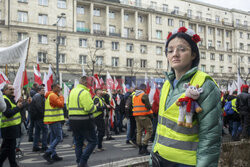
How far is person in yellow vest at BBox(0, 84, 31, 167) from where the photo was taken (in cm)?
540

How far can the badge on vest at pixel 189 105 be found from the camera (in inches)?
75.2

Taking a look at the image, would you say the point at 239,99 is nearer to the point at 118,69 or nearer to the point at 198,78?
the point at 198,78

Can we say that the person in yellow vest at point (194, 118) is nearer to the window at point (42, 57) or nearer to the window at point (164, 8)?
the window at point (42, 57)

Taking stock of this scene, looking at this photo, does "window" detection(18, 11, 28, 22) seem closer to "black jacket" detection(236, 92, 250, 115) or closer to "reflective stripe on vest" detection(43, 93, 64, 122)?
"reflective stripe on vest" detection(43, 93, 64, 122)

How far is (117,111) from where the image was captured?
40.2 feet

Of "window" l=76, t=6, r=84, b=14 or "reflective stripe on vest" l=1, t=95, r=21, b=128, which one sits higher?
"window" l=76, t=6, r=84, b=14

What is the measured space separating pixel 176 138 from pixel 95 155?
18.7ft

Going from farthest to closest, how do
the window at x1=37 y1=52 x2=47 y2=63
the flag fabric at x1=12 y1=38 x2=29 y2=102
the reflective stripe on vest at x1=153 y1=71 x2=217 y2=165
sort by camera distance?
1. the window at x1=37 y1=52 x2=47 y2=63
2. the flag fabric at x1=12 y1=38 x2=29 y2=102
3. the reflective stripe on vest at x1=153 y1=71 x2=217 y2=165

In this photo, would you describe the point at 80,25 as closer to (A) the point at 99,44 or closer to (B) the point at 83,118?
(A) the point at 99,44

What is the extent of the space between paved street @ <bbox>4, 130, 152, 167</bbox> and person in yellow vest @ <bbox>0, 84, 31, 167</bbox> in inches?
41.2

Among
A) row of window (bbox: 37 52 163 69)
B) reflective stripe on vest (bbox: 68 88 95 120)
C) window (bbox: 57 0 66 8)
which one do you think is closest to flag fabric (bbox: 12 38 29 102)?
reflective stripe on vest (bbox: 68 88 95 120)

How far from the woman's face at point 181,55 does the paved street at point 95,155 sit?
3.44 metres

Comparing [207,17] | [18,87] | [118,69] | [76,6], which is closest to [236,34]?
[207,17]

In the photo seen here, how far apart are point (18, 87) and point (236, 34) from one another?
193 feet
